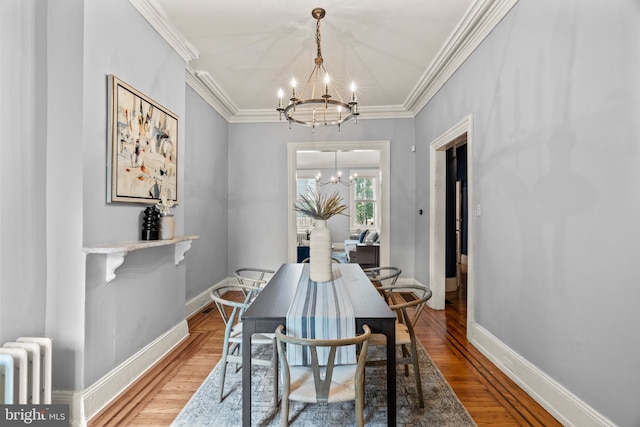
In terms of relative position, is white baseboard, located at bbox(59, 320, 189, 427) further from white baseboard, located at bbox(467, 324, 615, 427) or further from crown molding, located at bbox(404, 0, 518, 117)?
→ crown molding, located at bbox(404, 0, 518, 117)

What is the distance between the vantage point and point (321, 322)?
149 centimetres

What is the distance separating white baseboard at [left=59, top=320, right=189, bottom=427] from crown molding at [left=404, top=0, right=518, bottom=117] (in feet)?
12.1

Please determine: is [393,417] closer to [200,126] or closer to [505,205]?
[505,205]

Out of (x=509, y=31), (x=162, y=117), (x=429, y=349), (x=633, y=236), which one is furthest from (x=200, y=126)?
(x=633, y=236)

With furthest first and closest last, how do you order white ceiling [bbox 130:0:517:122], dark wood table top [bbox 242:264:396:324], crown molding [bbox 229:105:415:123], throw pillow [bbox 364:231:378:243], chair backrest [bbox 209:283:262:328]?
throw pillow [bbox 364:231:378:243]
crown molding [bbox 229:105:415:123]
white ceiling [bbox 130:0:517:122]
chair backrest [bbox 209:283:262:328]
dark wood table top [bbox 242:264:396:324]

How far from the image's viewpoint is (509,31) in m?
2.18

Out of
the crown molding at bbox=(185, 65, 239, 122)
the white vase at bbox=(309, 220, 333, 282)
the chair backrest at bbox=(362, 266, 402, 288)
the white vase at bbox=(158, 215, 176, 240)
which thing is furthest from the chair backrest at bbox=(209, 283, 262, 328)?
the crown molding at bbox=(185, 65, 239, 122)

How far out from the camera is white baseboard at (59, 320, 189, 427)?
172 cm

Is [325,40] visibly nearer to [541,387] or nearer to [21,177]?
[21,177]

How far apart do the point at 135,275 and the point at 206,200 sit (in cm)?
190

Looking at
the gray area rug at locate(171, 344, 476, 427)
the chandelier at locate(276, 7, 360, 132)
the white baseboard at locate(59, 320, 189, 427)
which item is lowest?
the gray area rug at locate(171, 344, 476, 427)

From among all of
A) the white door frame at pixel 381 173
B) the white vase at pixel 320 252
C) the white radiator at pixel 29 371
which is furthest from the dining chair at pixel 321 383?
the white door frame at pixel 381 173

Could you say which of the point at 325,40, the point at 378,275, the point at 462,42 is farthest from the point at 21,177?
the point at 462,42

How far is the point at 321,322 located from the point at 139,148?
182cm
